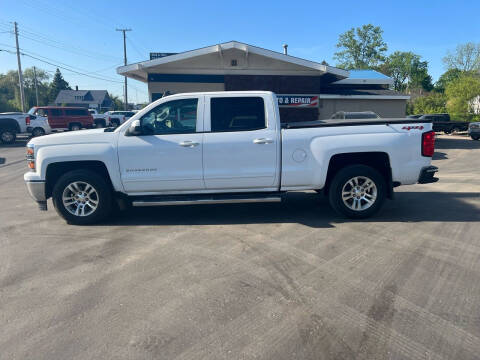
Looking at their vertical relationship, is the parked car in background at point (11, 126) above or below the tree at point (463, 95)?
below

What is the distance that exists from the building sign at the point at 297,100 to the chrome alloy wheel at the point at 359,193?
11347 millimetres

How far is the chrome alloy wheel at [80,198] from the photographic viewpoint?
17.8 ft

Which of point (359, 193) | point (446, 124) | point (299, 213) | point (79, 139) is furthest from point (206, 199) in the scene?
point (446, 124)

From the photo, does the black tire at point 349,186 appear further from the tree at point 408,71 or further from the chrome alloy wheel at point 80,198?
the tree at point 408,71

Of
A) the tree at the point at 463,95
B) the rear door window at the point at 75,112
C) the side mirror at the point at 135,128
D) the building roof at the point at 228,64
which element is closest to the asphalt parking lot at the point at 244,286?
the side mirror at the point at 135,128

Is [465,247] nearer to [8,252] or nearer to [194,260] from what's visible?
[194,260]

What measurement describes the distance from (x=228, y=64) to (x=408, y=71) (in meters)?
72.2

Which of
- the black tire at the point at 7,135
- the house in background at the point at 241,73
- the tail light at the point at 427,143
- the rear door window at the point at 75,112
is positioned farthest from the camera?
the rear door window at the point at 75,112

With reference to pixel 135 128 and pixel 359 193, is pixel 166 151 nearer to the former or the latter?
pixel 135 128

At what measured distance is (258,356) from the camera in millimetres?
2527

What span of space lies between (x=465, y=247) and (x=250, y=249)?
2.71 m

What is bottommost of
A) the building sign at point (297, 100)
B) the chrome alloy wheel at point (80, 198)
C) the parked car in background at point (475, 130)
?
the chrome alloy wheel at point (80, 198)

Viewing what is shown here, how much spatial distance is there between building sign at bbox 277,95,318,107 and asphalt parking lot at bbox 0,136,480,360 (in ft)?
36.5

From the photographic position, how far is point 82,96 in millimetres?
78000
